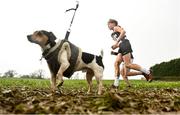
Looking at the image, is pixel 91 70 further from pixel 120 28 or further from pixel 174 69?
pixel 174 69

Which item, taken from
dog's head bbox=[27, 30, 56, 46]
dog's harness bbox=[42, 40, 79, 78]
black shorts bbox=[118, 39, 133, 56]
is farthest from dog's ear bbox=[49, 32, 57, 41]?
black shorts bbox=[118, 39, 133, 56]

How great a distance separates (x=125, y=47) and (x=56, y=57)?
5451 millimetres

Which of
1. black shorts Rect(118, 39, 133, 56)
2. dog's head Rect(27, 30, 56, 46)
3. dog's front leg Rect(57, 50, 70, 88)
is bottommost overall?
dog's front leg Rect(57, 50, 70, 88)

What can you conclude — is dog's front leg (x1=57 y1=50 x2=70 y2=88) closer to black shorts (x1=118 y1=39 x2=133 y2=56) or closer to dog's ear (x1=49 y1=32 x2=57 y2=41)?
dog's ear (x1=49 y1=32 x2=57 y2=41)

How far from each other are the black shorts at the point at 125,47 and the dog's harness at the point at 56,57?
4.88 metres

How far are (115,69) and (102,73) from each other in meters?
5.06

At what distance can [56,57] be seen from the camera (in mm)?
9891

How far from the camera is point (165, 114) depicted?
7773mm

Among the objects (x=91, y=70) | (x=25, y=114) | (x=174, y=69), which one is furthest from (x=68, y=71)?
(x=174, y=69)

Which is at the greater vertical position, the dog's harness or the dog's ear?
the dog's ear

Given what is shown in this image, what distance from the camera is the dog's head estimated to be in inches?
390

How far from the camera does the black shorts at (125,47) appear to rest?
49.0ft

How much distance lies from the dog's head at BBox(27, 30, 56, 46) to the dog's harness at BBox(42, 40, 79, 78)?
0.16m

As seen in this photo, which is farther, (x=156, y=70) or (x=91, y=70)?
(x=156, y=70)
